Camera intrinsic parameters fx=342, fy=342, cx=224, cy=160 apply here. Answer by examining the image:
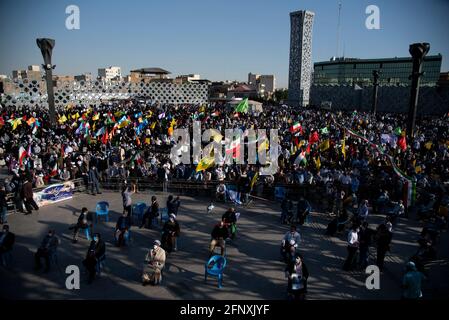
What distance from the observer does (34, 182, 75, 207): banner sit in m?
13.6

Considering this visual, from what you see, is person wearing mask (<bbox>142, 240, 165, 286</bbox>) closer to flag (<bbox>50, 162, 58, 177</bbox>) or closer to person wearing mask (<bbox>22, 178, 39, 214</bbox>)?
person wearing mask (<bbox>22, 178, 39, 214</bbox>)

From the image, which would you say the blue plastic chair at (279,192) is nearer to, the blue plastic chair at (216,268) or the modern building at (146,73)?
the blue plastic chair at (216,268)

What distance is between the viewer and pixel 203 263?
362 inches

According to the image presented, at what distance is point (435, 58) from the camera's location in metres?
82.7

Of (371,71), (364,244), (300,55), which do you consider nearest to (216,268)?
(364,244)

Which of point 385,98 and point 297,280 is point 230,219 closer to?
point 297,280

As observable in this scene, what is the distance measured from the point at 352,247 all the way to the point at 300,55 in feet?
257

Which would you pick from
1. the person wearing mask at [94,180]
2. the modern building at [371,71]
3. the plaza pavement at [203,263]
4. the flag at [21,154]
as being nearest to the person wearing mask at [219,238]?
the plaza pavement at [203,263]

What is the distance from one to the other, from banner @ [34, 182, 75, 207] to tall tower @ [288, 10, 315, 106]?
7416 centimetres

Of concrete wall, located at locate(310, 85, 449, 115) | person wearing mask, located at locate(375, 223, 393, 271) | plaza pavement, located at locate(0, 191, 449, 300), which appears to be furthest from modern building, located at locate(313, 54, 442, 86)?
person wearing mask, located at locate(375, 223, 393, 271)

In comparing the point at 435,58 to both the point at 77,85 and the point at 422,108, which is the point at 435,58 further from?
the point at 77,85

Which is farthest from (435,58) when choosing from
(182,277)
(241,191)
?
(182,277)

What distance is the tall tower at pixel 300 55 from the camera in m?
79.5

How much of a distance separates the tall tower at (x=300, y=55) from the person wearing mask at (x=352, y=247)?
76.8m
